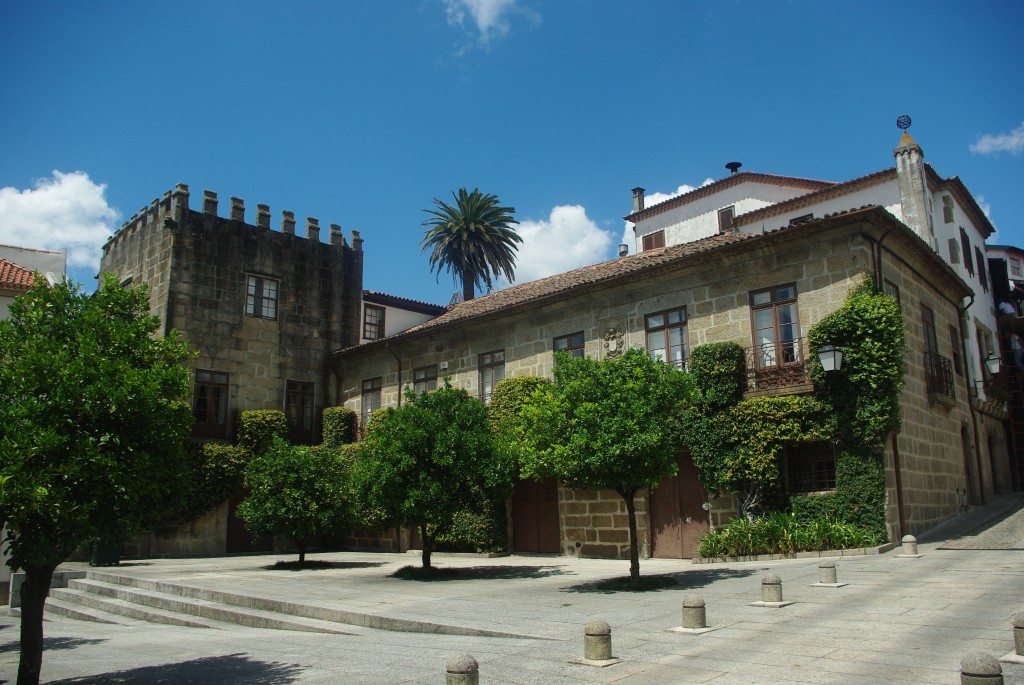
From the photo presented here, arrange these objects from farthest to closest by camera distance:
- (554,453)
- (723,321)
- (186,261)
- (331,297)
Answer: (331,297) → (186,261) → (723,321) → (554,453)

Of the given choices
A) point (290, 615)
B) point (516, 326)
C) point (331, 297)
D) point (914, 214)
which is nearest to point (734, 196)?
point (914, 214)

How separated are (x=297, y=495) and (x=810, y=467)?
38.7 feet

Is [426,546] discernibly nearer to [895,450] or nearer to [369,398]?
[895,450]

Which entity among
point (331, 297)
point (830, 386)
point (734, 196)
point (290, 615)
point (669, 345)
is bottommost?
point (290, 615)

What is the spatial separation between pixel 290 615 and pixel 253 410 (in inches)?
568

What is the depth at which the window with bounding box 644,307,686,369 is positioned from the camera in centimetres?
1825

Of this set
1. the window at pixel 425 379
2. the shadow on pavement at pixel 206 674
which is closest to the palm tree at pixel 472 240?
the window at pixel 425 379

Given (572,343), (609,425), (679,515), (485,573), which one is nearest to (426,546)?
(485,573)

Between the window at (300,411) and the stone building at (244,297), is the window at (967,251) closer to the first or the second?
the stone building at (244,297)

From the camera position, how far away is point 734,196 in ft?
102

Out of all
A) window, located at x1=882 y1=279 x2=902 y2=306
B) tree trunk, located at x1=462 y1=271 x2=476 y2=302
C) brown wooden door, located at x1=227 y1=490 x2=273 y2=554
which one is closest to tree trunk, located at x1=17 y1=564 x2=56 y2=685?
window, located at x1=882 y1=279 x2=902 y2=306

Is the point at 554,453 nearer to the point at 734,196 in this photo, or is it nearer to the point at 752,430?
the point at 752,430

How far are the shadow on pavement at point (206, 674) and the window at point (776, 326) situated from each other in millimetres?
11905

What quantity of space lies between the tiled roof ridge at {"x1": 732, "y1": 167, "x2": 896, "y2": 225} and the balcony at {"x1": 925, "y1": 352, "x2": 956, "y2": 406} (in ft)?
24.7
